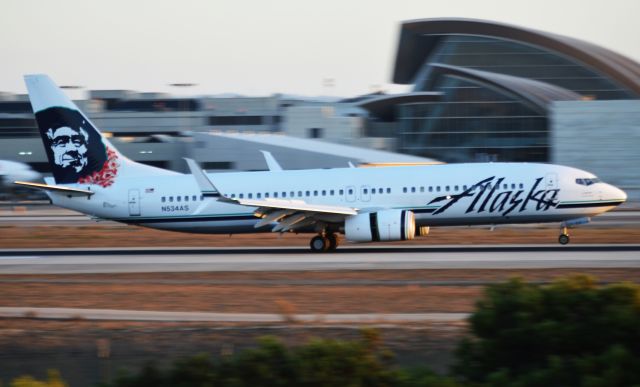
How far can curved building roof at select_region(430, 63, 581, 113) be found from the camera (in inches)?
3467

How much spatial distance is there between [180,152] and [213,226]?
6065 cm

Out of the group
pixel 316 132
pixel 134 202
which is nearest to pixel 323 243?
pixel 134 202

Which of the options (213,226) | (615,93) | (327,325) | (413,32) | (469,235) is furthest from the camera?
(413,32)

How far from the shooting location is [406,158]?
8331cm

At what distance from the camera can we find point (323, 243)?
34906 mm

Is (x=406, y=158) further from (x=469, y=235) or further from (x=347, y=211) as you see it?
(x=347, y=211)

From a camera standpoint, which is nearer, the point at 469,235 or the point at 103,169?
the point at 103,169

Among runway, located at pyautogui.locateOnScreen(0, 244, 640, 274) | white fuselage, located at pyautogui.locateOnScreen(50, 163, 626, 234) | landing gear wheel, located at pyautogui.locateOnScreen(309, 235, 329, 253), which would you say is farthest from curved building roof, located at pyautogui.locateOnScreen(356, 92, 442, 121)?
landing gear wheel, located at pyautogui.locateOnScreen(309, 235, 329, 253)

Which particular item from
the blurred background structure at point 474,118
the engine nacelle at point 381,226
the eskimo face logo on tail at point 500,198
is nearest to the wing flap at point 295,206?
the engine nacelle at point 381,226

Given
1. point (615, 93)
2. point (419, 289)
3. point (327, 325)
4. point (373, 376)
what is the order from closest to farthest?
point (373, 376), point (327, 325), point (419, 289), point (615, 93)

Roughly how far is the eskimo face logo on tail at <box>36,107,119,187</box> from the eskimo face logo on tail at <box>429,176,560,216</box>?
14.4 meters

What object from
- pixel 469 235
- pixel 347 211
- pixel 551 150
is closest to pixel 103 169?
pixel 347 211

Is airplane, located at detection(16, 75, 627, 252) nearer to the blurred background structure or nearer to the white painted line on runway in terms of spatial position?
the white painted line on runway

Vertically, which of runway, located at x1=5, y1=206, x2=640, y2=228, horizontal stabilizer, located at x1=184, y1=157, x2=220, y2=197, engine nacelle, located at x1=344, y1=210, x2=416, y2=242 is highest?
horizontal stabilizer, located at x1=184, y1=157, x2=220, y2=197
